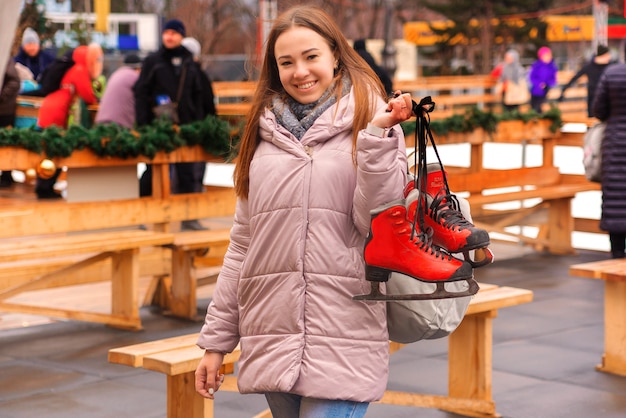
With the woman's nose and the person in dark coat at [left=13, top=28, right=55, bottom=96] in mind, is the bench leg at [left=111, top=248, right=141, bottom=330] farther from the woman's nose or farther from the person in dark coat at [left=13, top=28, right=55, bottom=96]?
the person in dark coat at [left=13, top=28, right=55, bottom=96]

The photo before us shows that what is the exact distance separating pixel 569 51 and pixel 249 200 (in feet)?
186

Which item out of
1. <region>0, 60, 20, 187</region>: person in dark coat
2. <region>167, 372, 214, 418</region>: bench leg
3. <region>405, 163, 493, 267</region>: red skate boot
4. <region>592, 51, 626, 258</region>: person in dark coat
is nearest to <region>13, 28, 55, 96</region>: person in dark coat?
<region>0, 60, 20, 187</region>: person in dark coat

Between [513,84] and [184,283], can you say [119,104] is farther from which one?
[513,84]

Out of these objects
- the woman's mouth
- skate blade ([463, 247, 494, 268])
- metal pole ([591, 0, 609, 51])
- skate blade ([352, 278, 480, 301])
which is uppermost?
metal pole ([591, 0, 609, 51])

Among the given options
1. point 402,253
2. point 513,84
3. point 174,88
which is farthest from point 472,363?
point 513,84

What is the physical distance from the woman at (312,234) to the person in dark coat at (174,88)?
7049mm

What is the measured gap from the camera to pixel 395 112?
290 cm

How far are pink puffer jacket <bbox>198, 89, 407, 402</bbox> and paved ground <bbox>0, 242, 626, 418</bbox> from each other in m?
2.71

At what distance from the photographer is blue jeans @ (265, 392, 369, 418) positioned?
311 cm

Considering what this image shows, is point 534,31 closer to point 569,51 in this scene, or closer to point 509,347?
point 569,51

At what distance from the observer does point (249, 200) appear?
10.7ft

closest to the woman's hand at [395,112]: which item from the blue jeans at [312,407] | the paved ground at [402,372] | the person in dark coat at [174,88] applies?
the blue jeans at [312,407]

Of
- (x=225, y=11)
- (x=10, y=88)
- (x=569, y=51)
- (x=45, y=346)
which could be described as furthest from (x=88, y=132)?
(x=569, y=51)

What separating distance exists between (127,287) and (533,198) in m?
4.32
